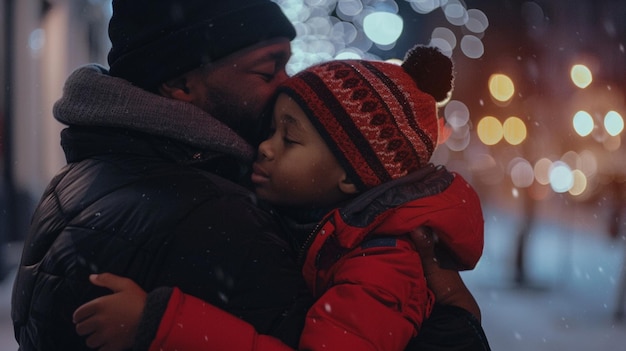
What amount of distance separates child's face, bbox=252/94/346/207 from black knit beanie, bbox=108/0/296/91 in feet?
0.88

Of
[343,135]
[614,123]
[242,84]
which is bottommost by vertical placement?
[614,123]

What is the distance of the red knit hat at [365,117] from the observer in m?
2.29

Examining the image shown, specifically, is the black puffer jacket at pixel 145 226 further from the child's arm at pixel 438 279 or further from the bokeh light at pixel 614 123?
the bokeh light at pixel 614 123

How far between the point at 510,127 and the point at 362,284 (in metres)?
14.0

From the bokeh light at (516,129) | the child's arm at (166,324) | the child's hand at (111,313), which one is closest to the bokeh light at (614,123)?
the bokeh light at (516,129)

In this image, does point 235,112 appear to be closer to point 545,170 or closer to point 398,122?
point 398,122

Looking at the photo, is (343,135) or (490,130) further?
(490,130)

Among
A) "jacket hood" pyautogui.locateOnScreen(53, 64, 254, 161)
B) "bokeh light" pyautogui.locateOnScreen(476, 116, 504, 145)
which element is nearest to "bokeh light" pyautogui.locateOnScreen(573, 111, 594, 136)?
"bokeh light" pyautogui.locateOnScreen(476, 116, 504, 145)

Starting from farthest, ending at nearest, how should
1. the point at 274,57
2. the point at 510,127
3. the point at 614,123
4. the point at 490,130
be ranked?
the point at 490,130 < the point at 614,123 < the point at 510,127 < the point at 274,57

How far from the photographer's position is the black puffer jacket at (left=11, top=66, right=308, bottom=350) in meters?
1.75

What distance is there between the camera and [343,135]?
2.29 m

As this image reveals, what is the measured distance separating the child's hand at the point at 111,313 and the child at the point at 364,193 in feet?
0.46

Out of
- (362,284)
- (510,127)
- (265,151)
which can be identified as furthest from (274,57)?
(510,127)

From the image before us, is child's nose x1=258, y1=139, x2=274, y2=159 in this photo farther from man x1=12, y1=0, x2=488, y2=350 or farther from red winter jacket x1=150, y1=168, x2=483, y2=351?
red winter jacket x1=150, y1=168, x2=483, y2=351
